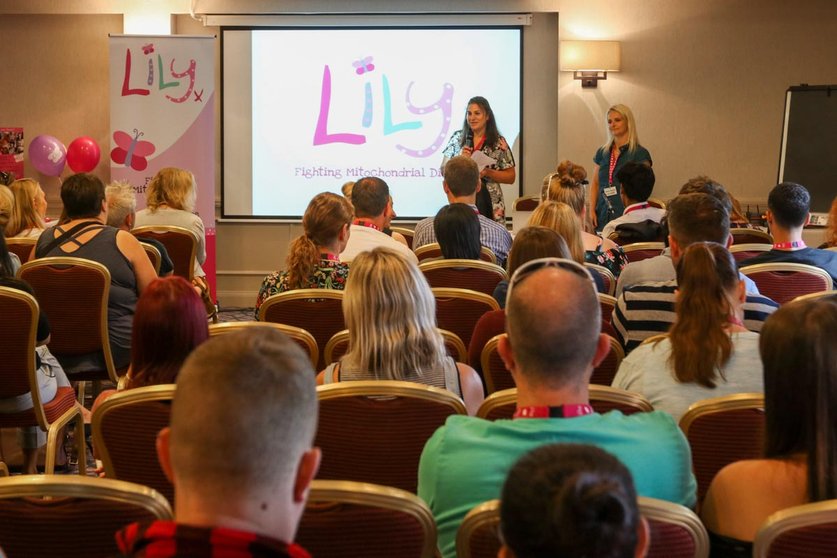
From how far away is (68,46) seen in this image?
9.71m

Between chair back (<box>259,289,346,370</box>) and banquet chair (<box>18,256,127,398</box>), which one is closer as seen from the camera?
chair back (<box>259,289,346,370</box>)

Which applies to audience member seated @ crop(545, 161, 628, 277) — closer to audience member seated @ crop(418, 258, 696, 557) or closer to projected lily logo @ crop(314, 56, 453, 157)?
audience member seated @ crop(418, 258, 696, 557)

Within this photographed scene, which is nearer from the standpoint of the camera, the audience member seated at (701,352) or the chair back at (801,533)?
the chair back at (801,533)

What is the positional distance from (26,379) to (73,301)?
795 millimetres

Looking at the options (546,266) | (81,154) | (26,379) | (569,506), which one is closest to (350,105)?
(81,154)

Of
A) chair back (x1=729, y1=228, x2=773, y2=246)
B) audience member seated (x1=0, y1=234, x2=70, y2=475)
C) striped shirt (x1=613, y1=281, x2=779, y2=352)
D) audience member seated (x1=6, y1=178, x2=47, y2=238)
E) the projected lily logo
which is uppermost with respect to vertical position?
the projected lily logo

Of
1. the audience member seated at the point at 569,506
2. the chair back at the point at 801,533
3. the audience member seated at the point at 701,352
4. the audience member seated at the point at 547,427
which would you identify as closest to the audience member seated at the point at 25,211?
the audience member seated at the point at 701,352

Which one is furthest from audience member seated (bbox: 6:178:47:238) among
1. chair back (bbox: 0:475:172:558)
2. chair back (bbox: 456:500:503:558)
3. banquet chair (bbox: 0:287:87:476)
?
chair back (bbox: 456:500:503:558)

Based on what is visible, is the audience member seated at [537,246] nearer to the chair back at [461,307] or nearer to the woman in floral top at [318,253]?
the chair back at [461,307]

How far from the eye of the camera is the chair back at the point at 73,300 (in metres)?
4.68

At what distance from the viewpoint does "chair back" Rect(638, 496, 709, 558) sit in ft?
5.74

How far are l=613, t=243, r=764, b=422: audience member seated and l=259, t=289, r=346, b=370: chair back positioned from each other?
4.92 ft

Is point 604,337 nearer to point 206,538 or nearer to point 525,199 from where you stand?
point 206,538

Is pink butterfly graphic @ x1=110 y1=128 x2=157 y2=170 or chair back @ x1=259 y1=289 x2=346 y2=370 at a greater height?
pink butterfly graphic @ x1=110 y1=128 x2=157 y2=170
